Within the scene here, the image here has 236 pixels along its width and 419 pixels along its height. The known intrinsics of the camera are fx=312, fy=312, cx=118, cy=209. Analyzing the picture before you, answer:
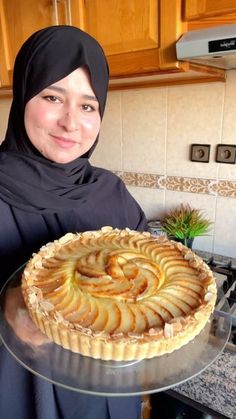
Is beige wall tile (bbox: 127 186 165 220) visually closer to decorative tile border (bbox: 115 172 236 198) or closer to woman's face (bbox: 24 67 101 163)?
decorative tile border (bbox: 115 172 236 198)

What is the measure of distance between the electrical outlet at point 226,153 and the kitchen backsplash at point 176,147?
2cm

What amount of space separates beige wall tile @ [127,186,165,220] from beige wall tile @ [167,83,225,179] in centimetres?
12

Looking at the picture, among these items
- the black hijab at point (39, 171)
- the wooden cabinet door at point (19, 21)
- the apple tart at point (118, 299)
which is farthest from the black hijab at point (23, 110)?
the wooden cabinet door at point (19, 21)

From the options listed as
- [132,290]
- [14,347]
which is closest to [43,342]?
[14,347]

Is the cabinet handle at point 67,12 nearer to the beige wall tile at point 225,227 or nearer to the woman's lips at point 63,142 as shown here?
the woman's lips at point 63,142

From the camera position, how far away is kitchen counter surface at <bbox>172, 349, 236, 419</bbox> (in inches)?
29.4

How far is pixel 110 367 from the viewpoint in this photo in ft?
1.65

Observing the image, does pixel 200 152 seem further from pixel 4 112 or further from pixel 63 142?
pixel 4 112

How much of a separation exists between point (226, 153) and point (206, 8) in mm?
543

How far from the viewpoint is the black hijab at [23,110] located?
0.67 m

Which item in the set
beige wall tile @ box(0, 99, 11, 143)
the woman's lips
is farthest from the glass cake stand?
beige wall tile @ box(0, 99, 11, 143)

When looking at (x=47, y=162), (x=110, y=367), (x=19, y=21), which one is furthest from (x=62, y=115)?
(x=19, y=21)

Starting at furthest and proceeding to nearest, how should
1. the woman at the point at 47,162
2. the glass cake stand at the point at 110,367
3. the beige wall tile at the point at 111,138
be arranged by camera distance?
the beige wall tile at the point at 111,138, the woman at the point at 47,162, the glass cake stand at the point at 110,367

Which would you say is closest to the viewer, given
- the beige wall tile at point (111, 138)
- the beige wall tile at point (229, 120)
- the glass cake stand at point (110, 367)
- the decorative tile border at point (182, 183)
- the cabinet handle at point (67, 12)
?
the glass cake stand at point (110, 367)
